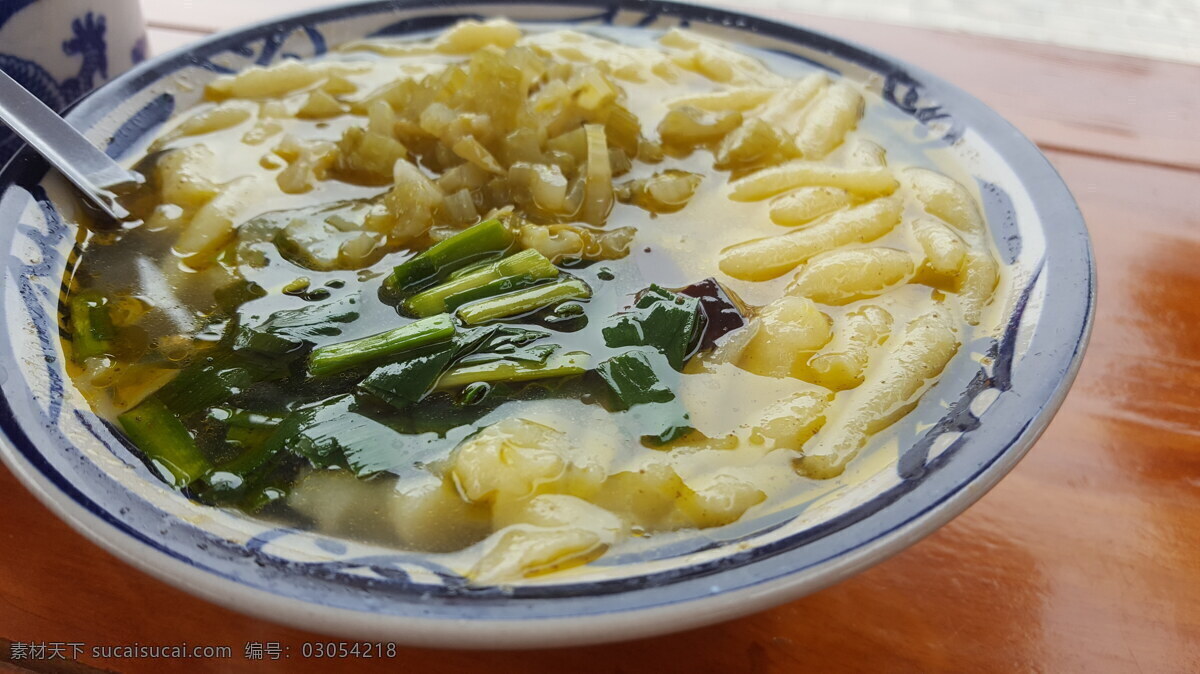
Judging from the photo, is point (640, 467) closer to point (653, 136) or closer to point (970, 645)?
point (970, 645)

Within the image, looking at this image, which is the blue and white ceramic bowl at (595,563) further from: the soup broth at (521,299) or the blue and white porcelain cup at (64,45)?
the blue and white porcelain cup at (64,45)

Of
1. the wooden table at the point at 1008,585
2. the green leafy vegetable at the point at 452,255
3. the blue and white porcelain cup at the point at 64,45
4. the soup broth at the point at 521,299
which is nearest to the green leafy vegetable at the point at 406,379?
the soup broth at the point at 521,299

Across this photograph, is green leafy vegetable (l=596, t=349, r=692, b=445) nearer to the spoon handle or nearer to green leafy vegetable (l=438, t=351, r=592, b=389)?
green leafy vegetable (l=438, t=351, r=592, b=389)

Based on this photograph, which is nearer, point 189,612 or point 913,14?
point 189,612

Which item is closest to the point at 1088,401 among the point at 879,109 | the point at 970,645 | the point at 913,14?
the point at 970,645

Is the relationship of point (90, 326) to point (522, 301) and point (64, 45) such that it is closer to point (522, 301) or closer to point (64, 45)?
point (522, 301)

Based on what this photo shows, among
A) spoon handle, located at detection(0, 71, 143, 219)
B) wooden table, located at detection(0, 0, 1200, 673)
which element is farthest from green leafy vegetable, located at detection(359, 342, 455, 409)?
spoon handle, located at detection(0, 71, 143, 219)
